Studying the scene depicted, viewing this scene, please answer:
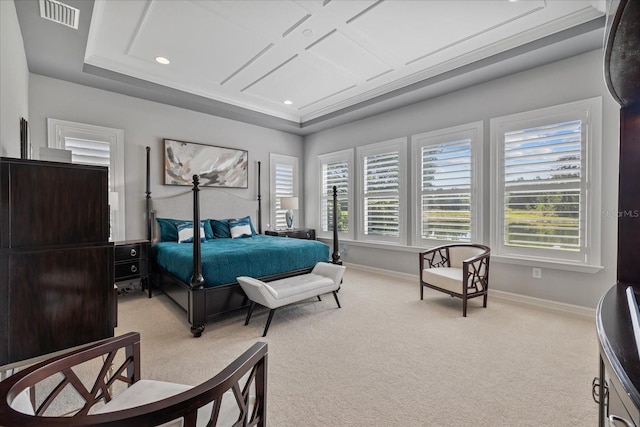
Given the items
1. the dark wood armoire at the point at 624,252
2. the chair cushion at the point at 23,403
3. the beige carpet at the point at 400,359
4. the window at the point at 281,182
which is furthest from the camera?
the window at the point at 281,182

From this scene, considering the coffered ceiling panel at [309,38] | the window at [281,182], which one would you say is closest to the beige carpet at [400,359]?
the window at [281,182]

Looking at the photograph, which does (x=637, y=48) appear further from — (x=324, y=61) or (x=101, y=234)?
(x=324, y=61)

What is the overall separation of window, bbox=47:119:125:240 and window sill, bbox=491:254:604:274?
16.4 feet

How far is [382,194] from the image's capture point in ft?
16.8

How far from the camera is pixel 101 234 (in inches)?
67.6

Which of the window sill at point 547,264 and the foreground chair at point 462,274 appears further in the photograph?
the foreground chair at point 462,274

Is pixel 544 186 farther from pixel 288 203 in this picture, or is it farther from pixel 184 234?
pixel 184 234

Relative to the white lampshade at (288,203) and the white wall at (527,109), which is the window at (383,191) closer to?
the white wall at (527,109)

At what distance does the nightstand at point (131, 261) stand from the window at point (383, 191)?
356 centimetres

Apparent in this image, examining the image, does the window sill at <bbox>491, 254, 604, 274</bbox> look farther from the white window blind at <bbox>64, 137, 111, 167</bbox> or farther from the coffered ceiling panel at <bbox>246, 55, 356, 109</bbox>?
the white window blind at <bbox>64, 137, 111, 167</bbox>

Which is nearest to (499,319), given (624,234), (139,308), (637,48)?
(624,234)

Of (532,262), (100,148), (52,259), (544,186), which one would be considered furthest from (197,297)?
(544,186)

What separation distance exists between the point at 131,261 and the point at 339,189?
376 cm

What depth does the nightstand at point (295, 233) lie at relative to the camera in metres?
5.52
